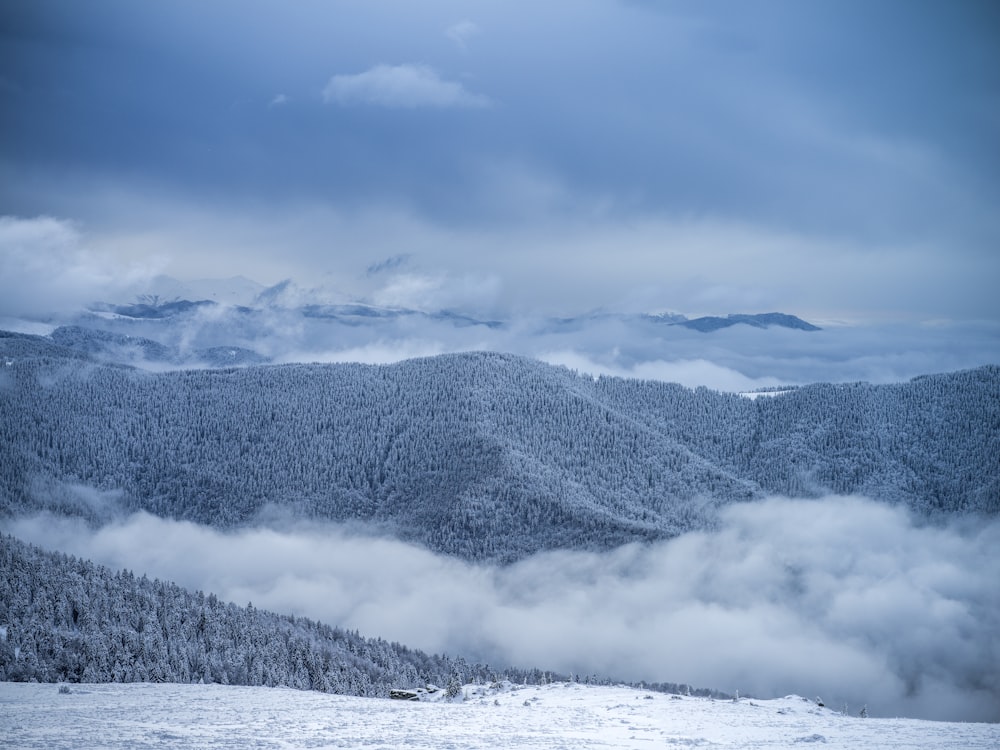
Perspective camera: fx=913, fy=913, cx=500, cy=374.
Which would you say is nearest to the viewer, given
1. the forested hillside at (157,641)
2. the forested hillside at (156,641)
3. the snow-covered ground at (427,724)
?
the snow-covered ground at (427,724)

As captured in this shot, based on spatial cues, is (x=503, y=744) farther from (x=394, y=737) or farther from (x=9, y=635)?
(x=9, y=635)

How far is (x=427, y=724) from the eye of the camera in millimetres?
40531

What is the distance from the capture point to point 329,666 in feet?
371

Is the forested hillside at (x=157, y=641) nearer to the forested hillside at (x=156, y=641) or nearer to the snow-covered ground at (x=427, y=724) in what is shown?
the forested hillside at (x=156, y=641)

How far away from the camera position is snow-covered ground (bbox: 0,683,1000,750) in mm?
35688

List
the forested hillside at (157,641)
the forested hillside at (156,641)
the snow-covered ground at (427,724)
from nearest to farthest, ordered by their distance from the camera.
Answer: the snow-covered ground at (427,724)
the forested hillside at (157,641)
the forested hillside at (156,641)

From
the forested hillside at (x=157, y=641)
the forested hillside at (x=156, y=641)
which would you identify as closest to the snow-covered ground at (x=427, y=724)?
the forested hillside at (x=157, y=641)

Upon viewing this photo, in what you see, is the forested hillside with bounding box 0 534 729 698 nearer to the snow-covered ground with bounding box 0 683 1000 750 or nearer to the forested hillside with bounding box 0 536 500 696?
the forested hillside with bounding box 0 536 500 696

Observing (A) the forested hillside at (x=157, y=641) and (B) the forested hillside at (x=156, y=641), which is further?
(B) the forested hillside at (x=156, y=641)

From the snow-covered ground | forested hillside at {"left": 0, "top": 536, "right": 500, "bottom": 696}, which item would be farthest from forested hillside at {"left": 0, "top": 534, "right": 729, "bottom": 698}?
the snow-covered ground

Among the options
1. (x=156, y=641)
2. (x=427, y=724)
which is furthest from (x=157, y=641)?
(x=427, y=724)

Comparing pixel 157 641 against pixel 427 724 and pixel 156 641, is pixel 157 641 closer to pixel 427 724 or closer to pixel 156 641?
pixel 156 641

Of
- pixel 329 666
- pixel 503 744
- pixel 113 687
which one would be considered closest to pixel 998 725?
pixel 503 744

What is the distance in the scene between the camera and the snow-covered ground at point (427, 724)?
117 feet
